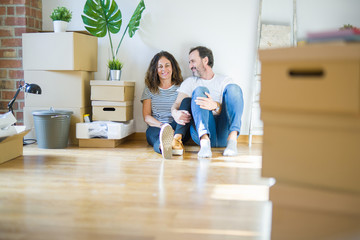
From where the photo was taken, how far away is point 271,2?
3.44 metres

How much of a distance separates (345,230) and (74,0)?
3301 mm

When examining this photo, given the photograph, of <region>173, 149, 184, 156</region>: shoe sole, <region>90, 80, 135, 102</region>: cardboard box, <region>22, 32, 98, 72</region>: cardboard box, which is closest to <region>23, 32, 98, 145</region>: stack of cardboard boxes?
<region>22, 32, 98, 72</region>: cardboard box

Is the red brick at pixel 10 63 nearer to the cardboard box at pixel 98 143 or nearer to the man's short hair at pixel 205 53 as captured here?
the cardboard box at pixel 98 143

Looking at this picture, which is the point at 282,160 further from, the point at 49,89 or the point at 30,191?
the point at 49,89

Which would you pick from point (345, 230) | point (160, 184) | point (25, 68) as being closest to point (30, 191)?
point (160, 184)

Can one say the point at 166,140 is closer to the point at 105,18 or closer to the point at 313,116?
the point at 105,18

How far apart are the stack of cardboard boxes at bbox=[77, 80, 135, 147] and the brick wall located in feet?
2.50

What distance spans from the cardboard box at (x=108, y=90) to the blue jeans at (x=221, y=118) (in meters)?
0.73

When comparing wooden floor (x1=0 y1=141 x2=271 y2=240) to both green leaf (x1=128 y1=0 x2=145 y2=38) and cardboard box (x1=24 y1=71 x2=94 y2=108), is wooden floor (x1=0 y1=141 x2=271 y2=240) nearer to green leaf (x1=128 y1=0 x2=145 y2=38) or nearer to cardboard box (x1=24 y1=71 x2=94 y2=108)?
cardboard box (x1=24 y1=71 x2=94 y2=108)

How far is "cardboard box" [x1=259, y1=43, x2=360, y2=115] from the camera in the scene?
38.4 inches

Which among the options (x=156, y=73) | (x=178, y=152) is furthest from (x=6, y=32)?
(x=178, y=152)

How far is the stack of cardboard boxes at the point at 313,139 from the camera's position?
100 cm

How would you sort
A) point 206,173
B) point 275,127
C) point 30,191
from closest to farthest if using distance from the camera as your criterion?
point 275,127
point 30,191
point 206,173

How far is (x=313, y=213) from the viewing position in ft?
3.61
